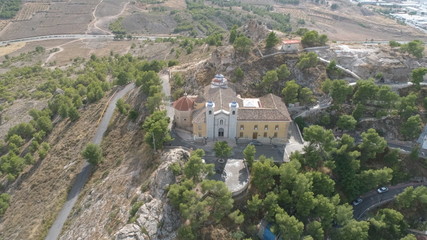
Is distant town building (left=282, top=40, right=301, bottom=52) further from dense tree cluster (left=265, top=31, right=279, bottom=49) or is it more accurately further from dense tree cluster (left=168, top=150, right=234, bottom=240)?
dense tree cluster (left=168, top=150, right=234, bottom=240)

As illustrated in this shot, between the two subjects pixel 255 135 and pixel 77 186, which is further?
pixel 77 186

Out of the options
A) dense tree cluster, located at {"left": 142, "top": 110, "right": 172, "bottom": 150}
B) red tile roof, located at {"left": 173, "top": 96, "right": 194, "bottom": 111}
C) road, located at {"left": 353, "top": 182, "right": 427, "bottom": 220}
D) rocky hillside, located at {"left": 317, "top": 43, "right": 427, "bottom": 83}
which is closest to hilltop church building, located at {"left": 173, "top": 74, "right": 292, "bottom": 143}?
red tile roof, located at {"left": 173, "top": 96, "right": 194, "bottom": 111}

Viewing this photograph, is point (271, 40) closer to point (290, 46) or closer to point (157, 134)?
point (290, 46)

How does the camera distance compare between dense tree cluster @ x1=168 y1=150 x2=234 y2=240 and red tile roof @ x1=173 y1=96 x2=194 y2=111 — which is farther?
red tile roof @ x1=173 y1=96 x2=194 y2=111

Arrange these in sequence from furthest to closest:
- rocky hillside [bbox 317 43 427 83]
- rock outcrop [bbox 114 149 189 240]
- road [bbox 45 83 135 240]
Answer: rocky hillside [bbox 317 43 427 83] < road [bbox 45 83 135 240] < rock outcrop [bbox 114 149 189 240]

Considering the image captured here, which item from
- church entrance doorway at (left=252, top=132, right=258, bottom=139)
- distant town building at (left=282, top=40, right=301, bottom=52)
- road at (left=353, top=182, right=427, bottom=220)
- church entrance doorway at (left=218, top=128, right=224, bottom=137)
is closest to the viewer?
road at (left=353, top=182, right=427, bottom=220)

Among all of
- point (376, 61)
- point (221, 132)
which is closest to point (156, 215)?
point (221, 132)
